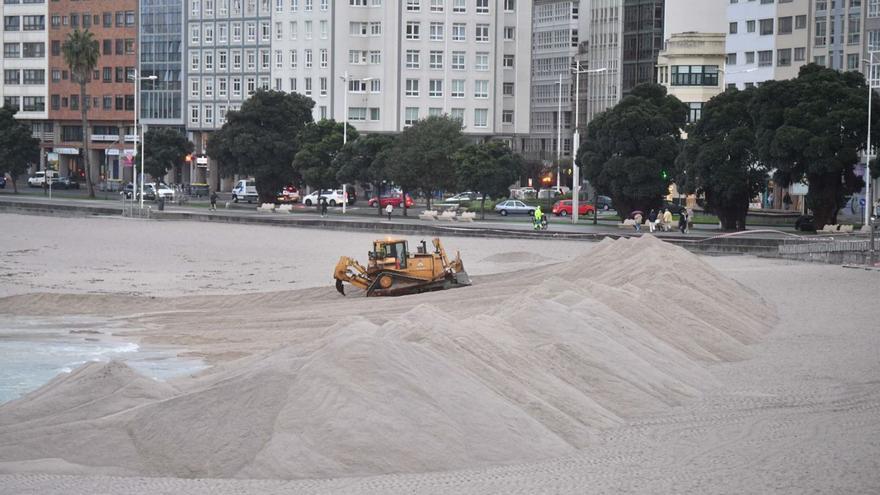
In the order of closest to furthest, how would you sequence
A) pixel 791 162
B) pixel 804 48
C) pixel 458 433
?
pixel 458 433
pixel 791 162
pixel 804 48

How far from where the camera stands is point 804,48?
114 meters

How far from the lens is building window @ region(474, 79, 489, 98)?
121 metres

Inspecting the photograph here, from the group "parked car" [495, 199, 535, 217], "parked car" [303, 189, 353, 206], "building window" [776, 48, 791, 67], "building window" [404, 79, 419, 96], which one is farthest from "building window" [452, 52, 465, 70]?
"building window" [776, 48, 791, 67]

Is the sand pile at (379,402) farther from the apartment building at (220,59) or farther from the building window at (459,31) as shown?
the apartment building at (220,59)

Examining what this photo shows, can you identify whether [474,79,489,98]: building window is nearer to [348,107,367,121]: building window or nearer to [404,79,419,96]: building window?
[404,79,419,96]: building window

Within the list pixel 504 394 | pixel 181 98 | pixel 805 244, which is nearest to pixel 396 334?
pixel 504 394

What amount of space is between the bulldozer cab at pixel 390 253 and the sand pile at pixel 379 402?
51.0ft

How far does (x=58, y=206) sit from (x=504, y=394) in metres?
74.7

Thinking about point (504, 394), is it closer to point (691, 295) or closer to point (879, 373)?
point (879, 373)

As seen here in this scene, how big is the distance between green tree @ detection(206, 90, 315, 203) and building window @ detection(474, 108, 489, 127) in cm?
2254

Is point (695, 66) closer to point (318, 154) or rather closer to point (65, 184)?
point (318, 154)

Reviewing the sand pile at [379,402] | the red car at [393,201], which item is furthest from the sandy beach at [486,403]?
the red car at [393,201]

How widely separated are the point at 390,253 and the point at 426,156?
4528 cm

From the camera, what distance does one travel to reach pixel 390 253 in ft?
152
